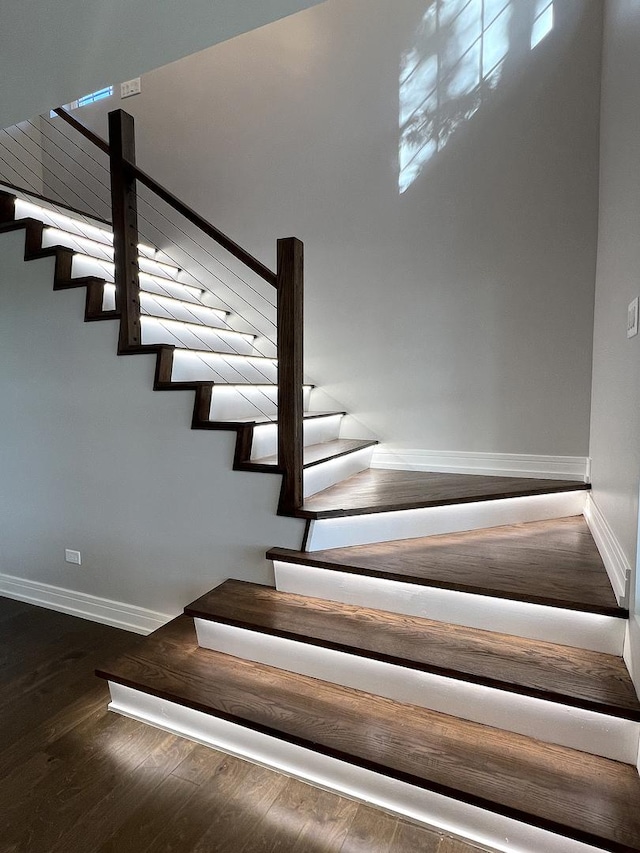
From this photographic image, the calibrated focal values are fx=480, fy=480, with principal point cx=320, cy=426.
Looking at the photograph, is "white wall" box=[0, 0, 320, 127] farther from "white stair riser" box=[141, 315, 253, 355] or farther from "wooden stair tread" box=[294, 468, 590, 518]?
"wooden stair tread" box=[294, 468, 590, 518]

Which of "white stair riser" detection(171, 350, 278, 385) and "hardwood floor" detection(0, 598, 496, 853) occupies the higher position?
"white stair riser" detection(171, 350, 278, 385)

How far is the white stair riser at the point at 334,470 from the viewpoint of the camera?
246cm

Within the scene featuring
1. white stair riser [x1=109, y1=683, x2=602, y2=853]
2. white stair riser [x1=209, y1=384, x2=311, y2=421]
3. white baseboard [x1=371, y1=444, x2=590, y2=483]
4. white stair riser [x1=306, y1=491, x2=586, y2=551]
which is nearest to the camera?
white stair riser [x1=109, y1=683, x2=602, y2=853]

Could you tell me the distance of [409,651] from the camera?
66.6 inches

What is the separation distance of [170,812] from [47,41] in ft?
8.27

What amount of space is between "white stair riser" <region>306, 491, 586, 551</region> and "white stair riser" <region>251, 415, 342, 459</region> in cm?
53

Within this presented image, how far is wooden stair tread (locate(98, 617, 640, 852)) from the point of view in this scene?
50.0 inches

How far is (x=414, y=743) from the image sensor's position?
60.1 inches

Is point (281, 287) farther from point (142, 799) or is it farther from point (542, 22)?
point (542, 22)

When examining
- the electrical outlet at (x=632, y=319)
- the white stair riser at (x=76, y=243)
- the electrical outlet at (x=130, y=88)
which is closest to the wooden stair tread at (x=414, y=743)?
the electrical outlet at (x=632, y=319)

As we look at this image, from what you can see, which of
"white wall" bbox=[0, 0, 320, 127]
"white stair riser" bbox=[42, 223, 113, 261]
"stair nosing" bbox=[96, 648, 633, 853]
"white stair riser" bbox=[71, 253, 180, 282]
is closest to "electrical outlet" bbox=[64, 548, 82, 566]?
"stair nosing" bbox=[96, 648, 633, 853]

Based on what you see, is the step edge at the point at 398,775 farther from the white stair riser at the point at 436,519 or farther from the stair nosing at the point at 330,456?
the stair nosing at the point at 330,456

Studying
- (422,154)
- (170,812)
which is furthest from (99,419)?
(422,154)

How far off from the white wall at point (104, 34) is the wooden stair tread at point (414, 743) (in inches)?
87.9
